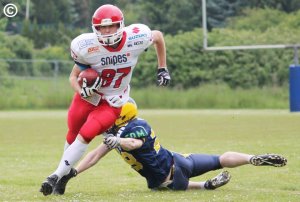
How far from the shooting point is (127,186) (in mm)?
8180

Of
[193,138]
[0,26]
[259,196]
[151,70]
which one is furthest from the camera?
[151,70]

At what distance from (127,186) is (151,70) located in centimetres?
2310

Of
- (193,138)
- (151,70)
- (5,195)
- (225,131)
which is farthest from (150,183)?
(151,70)

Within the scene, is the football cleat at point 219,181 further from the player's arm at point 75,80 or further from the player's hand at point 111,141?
the player's arm at point 75,80

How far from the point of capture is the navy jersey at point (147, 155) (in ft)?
24.8

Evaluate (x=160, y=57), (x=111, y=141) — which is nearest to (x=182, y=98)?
(x=160, y=57)

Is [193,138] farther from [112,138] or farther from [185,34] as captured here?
[185,34]

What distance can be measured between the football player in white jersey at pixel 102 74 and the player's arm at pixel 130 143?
0.21 m

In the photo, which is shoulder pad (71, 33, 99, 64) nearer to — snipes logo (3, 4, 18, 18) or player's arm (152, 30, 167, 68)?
player's arm (152, 30, 167, 68)

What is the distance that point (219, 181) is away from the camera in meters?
7.64

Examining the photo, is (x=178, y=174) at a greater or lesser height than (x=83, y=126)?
lesser

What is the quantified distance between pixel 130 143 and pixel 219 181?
2.79 ft

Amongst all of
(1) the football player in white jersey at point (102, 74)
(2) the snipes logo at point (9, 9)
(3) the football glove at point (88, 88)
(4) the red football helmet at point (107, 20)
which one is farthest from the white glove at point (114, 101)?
(2) the snipes logo at point (9, 9)

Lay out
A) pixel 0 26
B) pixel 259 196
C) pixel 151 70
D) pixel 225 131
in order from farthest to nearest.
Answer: pixel 151 70 → pixel 0 26 → pixel 225 131 → pixel 259 196
